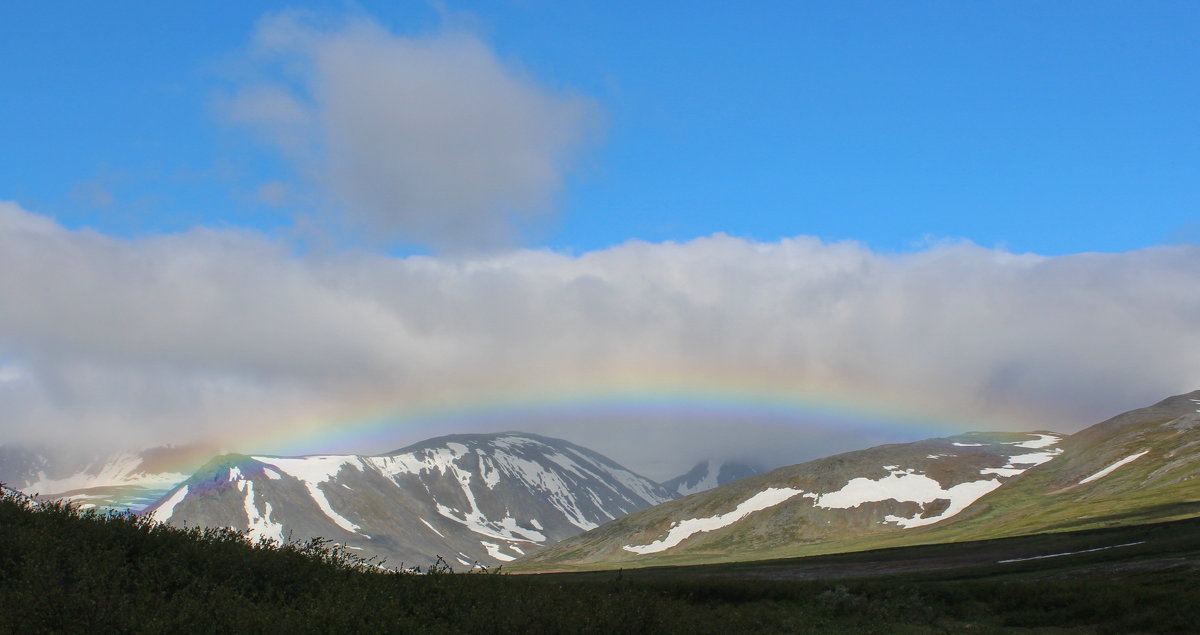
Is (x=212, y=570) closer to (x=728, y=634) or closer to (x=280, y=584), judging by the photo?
(x=280, y=584)

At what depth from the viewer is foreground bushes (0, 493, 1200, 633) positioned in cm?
2169

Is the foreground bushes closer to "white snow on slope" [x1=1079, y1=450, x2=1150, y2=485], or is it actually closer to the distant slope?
the distant slope

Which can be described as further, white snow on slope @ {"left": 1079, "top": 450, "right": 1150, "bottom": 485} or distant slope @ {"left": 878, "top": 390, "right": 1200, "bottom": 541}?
white snow on slope @ {"left": 1079, "top": 450, "right": 1150, "bottom": 485}

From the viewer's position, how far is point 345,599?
2520 centimetres

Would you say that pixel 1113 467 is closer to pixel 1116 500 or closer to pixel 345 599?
pixel 1116 500

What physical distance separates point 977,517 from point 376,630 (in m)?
197

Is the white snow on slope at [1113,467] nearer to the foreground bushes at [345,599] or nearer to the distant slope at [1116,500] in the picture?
the distant slope at [1116,500]

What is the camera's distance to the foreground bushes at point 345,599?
21688 mm

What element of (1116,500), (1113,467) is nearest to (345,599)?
(1116,500)

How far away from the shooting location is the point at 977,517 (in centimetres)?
19200

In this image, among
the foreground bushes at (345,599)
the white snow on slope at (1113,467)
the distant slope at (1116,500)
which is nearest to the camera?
the foreground bushes at (345,599)

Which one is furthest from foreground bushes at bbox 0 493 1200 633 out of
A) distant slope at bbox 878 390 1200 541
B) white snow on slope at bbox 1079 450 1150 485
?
white snow on slope at bbox 1079 450 1150 485

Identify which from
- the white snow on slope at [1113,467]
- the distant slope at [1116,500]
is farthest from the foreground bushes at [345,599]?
the white snow on slope at [1113,467]

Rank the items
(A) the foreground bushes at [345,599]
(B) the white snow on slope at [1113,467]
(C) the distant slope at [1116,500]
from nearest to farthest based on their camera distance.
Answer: (A) the foreground bushes at [345,599]
(C) the distant slope at [1116,500]
(B) the white snow on slope at [1113,467]
